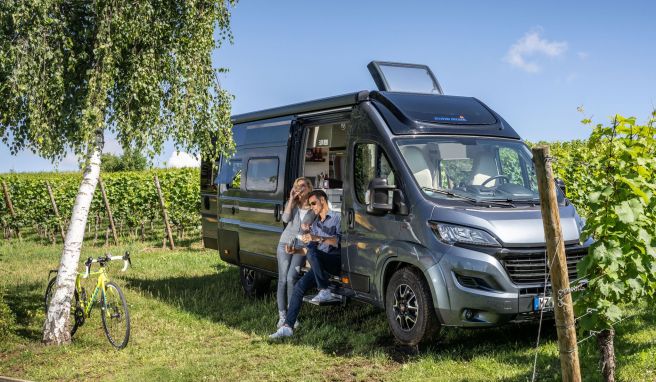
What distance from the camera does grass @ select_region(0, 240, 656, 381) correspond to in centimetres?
706

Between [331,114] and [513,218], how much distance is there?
299cm

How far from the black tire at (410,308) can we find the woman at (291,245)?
1.69m

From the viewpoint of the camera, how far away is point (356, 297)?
877 centimetres

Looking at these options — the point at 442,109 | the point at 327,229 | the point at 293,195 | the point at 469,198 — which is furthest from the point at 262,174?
the point at 469,198

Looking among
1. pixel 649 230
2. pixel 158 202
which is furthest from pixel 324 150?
pixel 158 202

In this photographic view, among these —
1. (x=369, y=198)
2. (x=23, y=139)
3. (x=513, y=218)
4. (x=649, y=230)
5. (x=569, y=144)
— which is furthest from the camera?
(x=569, y=144)

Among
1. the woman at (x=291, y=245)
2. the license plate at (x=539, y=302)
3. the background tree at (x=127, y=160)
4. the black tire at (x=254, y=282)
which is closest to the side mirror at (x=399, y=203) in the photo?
the license plate at (x=539, y=302)

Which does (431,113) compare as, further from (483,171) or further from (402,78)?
(402,78)

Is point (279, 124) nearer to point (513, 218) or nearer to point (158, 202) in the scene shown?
point (513, 218)

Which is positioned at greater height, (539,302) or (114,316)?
(539,302)

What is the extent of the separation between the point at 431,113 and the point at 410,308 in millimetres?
2254

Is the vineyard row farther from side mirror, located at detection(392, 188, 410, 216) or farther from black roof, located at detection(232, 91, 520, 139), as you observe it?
side mirror, located at detection(392, 188, 410, 216)

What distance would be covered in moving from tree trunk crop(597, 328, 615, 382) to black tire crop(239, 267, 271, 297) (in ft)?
19.9

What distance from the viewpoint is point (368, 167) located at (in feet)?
27.8
